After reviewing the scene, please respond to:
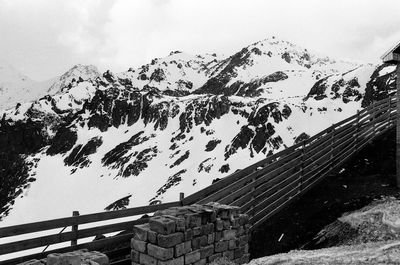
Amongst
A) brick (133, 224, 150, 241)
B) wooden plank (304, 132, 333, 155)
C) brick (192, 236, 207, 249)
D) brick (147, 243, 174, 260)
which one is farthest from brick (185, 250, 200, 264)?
wooden plank (304, 132, 333, 155)

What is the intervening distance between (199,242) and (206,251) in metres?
0.33

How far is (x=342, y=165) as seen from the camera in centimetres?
1548

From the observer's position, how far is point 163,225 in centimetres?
755

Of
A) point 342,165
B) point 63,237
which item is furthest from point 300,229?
point 63,237

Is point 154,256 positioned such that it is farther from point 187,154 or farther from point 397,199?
point 187,154

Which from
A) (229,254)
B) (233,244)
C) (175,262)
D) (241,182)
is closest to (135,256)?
(175,262)

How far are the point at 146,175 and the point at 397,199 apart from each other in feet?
408

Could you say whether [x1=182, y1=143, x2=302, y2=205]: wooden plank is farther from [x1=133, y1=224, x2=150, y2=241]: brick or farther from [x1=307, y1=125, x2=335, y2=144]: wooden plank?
[x1=133, y1=224, x2=150, y2=241]: brick

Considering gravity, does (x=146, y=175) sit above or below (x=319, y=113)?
below

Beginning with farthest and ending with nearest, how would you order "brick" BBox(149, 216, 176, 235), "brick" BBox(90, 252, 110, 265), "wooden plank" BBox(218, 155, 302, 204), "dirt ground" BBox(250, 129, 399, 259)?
1. "dirt ground" BBox(250, 129, 399, 259)
2. "wooden plank" BBox(218, 155, 302, 204)
3. "brick" BBox(149, 216, 176, 235)
4. "brick" BBox(90, 252, 110, 265)

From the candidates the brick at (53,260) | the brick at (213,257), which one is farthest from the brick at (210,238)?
the brick at (53,260)

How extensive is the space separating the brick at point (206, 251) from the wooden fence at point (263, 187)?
1675mm

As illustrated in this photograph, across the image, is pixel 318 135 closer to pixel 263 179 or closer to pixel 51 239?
pixel 263 179

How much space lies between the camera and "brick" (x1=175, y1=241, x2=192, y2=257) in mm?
7699
